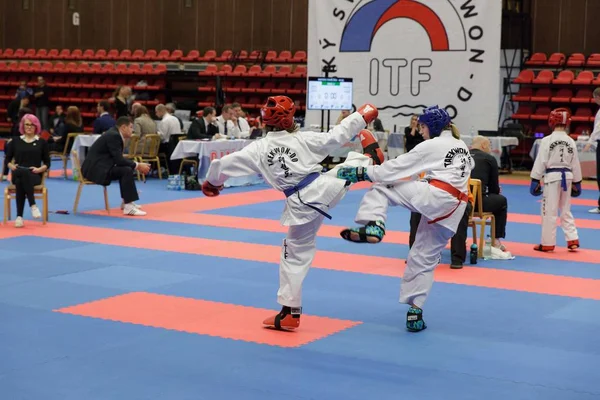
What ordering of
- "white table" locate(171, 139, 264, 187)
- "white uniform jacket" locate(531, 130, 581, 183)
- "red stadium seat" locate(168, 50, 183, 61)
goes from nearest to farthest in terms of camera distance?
"white uniform jacket" locate(531, 130, 581, 183)
"white table" locate(171, 139, 264, 187)
"red stadium seat" locate(168, 50, 183, 61)

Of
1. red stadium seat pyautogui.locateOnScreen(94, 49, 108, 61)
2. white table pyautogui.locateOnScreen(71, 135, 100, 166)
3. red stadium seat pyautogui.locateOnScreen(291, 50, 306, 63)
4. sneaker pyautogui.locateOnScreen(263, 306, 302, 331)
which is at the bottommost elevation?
sneaker pyautogui.locateOnScreen(263, 306, 302, 331)

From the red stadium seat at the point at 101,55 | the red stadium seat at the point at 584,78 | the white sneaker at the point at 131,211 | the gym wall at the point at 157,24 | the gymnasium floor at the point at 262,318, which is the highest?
the gym wall at the point at 157,24

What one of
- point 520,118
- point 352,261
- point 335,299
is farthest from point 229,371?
point 520,118

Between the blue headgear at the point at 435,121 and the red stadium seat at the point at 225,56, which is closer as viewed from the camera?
the blue headgear at the point at 435,121

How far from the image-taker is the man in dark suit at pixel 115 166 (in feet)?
41.4

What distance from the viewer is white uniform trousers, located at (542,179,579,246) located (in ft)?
33.4

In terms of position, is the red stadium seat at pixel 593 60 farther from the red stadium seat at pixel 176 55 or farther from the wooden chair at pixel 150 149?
the red stadium seat at pixel 176 55

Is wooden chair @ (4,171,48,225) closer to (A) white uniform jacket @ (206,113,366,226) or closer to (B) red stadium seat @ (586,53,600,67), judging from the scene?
(A) white uniform jacket @ (206,113,366,226)

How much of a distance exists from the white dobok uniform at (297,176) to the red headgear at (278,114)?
7cm

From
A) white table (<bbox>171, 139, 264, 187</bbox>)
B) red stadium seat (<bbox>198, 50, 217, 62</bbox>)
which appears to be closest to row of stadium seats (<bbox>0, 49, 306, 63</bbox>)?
red stadium seat (<bbox>198, 50, 217, 62</bbox>)

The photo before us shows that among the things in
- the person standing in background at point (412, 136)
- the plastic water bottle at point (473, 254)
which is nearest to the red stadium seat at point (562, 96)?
the person standing in background at point (412, 136)

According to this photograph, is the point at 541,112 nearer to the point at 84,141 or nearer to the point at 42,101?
the point at 84,141

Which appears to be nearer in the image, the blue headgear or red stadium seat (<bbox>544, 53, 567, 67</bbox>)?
the blue headgear

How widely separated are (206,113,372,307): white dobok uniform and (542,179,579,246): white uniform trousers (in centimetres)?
458
